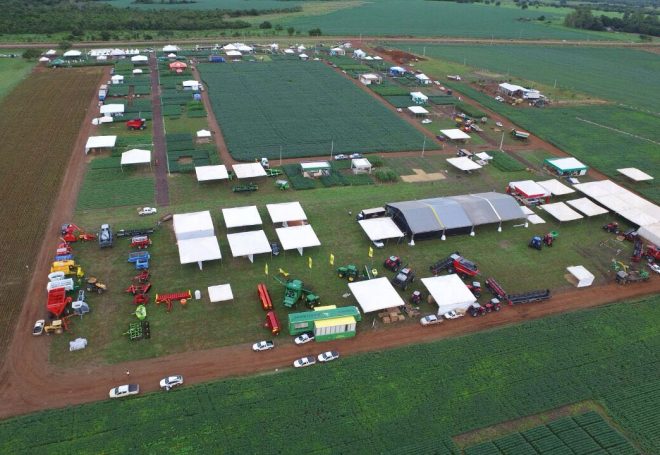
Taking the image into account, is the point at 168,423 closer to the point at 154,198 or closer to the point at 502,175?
the point at 154,198

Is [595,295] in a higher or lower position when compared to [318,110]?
lower

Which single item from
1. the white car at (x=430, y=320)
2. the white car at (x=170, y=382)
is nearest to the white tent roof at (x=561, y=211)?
the white car at (x=430, y=320)

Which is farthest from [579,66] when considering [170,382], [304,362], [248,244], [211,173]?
[170,382]

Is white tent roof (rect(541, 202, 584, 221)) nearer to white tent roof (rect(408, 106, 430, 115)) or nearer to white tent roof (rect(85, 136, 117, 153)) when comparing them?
white tent roof (rect(408, 106, 430, 115))

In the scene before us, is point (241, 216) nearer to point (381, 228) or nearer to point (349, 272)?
point (349, 272)

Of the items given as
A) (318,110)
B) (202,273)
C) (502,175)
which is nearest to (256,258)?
(202,273)

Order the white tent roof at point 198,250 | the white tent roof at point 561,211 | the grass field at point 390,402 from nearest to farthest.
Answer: the grass field at point 390,402, the white tent roof at point 198,250, the white tent roof at point 561,211

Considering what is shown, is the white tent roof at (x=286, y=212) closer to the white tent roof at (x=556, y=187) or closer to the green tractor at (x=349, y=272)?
the green tractor at (x=349, y=272)
